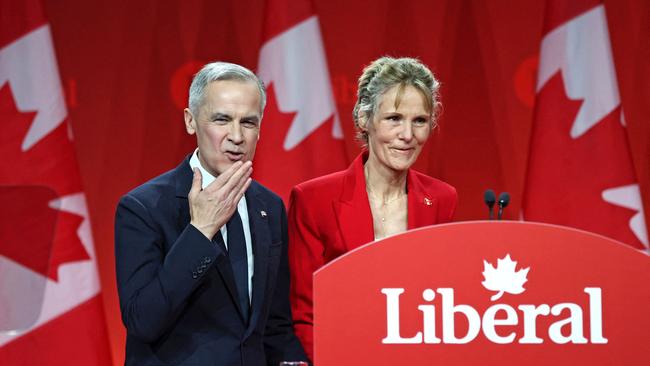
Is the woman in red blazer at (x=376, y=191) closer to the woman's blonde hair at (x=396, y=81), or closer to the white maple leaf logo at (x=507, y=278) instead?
the woman's blonde hair at (x=396, y=81)

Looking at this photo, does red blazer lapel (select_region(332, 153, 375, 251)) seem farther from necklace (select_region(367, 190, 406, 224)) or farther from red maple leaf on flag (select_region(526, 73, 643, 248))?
red maple leaf on flag (select_region(526, 73, 643, 248))

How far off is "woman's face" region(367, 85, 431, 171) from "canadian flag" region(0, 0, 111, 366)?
149cm

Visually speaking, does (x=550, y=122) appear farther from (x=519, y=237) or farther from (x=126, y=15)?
(x=519, y=237)

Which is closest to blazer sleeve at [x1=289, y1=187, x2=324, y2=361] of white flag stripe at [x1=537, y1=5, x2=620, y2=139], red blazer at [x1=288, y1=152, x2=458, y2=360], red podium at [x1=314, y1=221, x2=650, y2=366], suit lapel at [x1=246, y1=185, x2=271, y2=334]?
red blazer at [x1=288, y1=152, x2=458, y2=360]

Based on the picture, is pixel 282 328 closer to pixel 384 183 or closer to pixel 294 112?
pixel 384 183

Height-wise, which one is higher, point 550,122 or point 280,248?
point 550,122

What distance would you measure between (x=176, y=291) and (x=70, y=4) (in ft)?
8.17

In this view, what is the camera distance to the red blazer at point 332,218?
1.87 metres

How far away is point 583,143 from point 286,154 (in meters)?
1.10

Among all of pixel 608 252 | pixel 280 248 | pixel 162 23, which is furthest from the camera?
pixel 162 23

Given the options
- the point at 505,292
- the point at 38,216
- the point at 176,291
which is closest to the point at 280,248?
the point at 176,291

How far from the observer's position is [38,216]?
9.59 ft

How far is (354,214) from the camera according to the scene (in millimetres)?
1959

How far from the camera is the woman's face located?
6.31 feet
